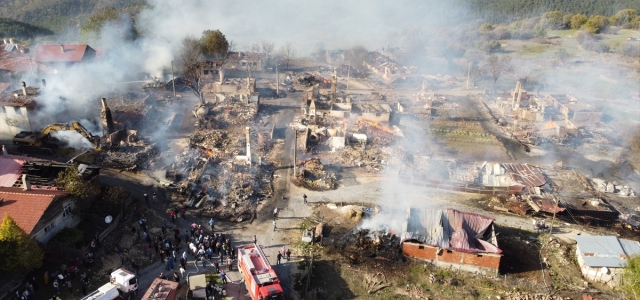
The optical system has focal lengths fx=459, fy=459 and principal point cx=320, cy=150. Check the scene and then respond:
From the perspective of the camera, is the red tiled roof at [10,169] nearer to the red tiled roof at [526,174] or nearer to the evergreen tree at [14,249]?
the evergreen tree at [14,249]

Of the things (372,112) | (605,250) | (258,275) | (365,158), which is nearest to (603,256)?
(605,250)

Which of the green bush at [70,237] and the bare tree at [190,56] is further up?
the bare tree at [190,56]

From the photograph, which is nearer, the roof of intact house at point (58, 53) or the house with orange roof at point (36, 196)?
the house with orange roof at point (36, 196)

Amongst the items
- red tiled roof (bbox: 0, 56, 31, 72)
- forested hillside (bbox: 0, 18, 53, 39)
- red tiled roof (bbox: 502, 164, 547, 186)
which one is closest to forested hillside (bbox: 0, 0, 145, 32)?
forested hillside (bbox: 0, 18, 53, 39)

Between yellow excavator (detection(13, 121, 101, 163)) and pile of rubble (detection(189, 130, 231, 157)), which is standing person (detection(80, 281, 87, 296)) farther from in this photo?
pile of rubble (detection(189, 130, 231, 157))

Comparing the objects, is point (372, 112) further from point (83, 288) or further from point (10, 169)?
point (83, 288)

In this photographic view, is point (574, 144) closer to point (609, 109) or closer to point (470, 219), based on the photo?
point (609, 109)

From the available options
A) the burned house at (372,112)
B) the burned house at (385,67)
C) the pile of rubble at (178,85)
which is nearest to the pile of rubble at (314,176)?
the burned house at (372,112)
